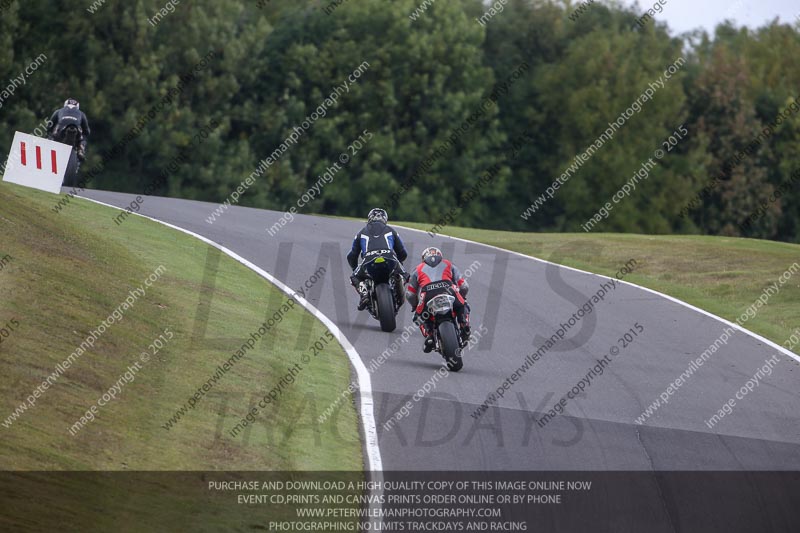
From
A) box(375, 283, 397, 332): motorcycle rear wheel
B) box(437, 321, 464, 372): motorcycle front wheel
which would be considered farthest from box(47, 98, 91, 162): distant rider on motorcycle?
box(437, 321, 464, 372): motorcycle front wheel

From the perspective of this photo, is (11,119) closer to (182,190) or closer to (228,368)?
(182,190)

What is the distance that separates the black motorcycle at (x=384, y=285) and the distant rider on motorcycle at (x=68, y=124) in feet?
32.1

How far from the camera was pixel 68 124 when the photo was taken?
78.8 feet

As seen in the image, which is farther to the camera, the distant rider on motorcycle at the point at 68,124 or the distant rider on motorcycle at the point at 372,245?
the distant rider on motorcycle at the point at 68,124

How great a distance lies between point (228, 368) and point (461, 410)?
111 inches

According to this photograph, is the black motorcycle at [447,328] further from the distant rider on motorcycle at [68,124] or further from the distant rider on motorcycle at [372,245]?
the distant rider on motorcycle at [68,124]

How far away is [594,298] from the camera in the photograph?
20.8 metres

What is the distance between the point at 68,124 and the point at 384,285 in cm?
1040

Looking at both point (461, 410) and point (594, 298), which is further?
point (594, 298)

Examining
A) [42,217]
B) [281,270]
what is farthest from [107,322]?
[281,270]

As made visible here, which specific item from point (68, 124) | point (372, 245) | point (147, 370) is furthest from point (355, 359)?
point (68, 124)


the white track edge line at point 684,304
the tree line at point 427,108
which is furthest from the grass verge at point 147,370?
the tree line at point 427,108

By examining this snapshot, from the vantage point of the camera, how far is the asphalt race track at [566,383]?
39.5 feet

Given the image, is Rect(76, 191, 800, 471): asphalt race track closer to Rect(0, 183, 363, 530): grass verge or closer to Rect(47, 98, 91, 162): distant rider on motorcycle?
Rect(0, 183, 363, 530): grass verge
